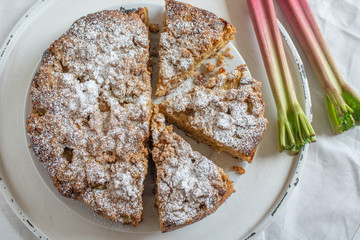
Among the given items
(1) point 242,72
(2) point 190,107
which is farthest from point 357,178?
(2) point 190,107

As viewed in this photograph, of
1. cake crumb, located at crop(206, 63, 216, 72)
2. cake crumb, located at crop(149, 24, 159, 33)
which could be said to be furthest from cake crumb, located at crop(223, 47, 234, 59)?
cake crumb, located at crop(149, 24, 159, 33)

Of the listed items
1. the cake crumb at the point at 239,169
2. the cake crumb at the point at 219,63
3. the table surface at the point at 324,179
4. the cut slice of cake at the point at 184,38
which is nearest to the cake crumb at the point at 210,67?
the cake crumb at the point at 219,63

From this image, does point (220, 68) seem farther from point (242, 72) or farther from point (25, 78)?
point (25, 78)

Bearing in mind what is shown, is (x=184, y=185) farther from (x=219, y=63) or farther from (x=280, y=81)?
(x=280, y=81)

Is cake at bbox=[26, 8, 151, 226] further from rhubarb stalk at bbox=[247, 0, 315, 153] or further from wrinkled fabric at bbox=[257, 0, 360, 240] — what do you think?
wrinkled fabric at bbox=[257, 0, 360, 240]

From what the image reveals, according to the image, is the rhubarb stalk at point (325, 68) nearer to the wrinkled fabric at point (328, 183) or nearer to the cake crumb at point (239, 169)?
the wrinkled fabric at point (328, 183)

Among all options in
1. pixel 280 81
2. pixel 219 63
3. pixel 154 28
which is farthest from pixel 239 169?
pixel 154 28
